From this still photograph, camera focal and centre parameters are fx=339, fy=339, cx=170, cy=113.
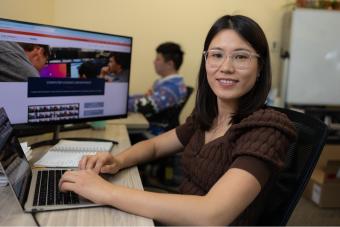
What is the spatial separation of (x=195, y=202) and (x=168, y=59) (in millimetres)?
2299

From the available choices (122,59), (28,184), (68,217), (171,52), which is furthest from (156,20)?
(68,217)

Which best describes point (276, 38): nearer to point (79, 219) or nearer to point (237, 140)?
point (237, 140)

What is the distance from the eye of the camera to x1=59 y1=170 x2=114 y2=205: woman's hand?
0.83 meters

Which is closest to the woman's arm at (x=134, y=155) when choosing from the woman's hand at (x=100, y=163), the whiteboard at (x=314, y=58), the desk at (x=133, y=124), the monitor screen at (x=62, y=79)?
the woman's hand at (x=100, y=163)

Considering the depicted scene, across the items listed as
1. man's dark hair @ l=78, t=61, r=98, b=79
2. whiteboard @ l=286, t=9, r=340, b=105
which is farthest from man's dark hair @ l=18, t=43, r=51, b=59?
whiteboard @ l=286, t=9, r=340, b=105

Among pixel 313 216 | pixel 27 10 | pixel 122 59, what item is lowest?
pixel 313 216

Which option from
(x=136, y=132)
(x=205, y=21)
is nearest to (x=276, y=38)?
(x=205, y=21)

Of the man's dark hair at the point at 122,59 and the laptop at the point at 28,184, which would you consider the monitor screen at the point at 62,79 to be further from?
the laptop at the point at 28,184

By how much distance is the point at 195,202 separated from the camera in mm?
759

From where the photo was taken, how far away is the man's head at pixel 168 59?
2955 millimetres

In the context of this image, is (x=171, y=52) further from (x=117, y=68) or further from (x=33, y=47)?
(x=33, y=47)

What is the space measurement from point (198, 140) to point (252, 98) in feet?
0.77

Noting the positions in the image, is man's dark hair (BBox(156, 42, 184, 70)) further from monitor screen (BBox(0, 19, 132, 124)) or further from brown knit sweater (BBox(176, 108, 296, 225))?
brown knit sweater (BBox(176, 108, 296, 225))

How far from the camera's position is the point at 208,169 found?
1.00 m
